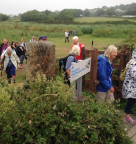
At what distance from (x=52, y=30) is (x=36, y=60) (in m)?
26.5

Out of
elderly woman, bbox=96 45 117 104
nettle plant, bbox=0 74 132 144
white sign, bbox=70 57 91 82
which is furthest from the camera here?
elderly woman, bbox=96 45 117 104

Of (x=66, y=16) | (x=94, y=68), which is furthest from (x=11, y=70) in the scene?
(x=66, y=16)

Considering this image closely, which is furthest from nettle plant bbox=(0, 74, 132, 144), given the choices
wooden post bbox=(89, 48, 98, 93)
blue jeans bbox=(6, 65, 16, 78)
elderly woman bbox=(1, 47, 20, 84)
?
blue jeans bbox=(6, 65, 16, 78)

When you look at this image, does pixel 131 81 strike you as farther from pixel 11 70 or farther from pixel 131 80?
pixel 11 70

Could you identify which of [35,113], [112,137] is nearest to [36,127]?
[35,113]

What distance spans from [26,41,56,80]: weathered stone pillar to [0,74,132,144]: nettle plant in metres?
2.71

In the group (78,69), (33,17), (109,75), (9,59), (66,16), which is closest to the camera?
(78,69)

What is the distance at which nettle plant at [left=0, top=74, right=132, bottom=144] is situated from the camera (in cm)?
194

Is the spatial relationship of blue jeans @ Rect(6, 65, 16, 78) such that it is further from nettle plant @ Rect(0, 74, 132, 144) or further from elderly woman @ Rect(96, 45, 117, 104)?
nettle plant @ Rect(0, 74, 132, 144)

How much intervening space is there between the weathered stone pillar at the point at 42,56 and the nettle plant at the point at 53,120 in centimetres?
271

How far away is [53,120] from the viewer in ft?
6.81

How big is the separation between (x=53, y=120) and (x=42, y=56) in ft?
10.9

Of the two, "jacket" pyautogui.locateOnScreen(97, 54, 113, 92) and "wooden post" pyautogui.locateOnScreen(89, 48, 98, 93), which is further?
"wooden post" pyautogui.locateOnScreen(89, 48, 98, 93)

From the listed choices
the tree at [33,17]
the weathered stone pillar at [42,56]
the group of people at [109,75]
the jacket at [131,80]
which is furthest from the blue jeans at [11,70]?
the tree at [33,17]
